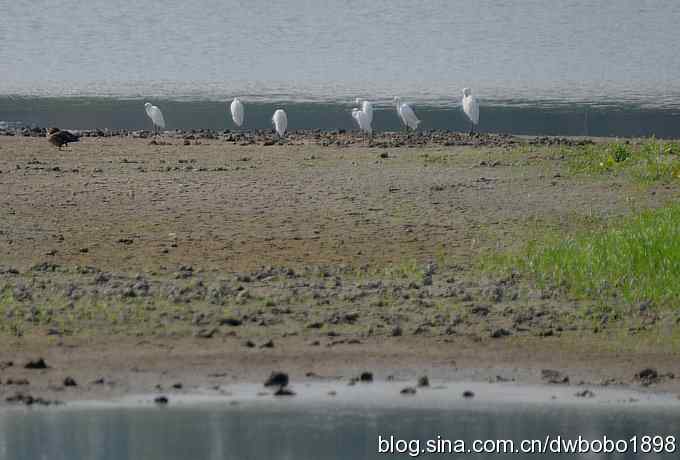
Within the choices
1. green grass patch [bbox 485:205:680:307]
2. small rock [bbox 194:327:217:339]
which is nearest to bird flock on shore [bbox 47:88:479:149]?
green grass patch [bbox 485:205:680:307]

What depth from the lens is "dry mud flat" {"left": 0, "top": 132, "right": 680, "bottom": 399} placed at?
29.8ft

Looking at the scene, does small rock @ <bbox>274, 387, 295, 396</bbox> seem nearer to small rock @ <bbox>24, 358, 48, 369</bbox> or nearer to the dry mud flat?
the dry mud flat

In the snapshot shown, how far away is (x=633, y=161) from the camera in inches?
655

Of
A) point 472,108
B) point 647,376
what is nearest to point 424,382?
point 647,376

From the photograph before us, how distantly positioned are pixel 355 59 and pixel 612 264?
2939 centimetres

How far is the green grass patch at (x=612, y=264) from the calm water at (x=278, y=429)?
228cm

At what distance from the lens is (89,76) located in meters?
34.8

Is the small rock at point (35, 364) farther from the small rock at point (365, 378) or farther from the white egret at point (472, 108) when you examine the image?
the white egret at point (472, 108)

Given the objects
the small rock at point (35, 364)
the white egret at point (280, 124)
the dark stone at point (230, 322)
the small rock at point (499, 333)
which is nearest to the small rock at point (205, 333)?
the dark stone at point (230, 322)

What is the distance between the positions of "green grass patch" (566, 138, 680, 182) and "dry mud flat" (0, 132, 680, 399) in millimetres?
470

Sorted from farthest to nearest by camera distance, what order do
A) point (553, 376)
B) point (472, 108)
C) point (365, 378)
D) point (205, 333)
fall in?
point (472, 108), point (205, 333), point (553, 376), point (365, 378)

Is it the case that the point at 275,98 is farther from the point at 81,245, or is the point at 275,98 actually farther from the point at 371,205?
the point at 81,245

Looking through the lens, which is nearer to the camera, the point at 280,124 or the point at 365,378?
the point at 365,378

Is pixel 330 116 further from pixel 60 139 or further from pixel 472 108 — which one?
pixel 60 139
